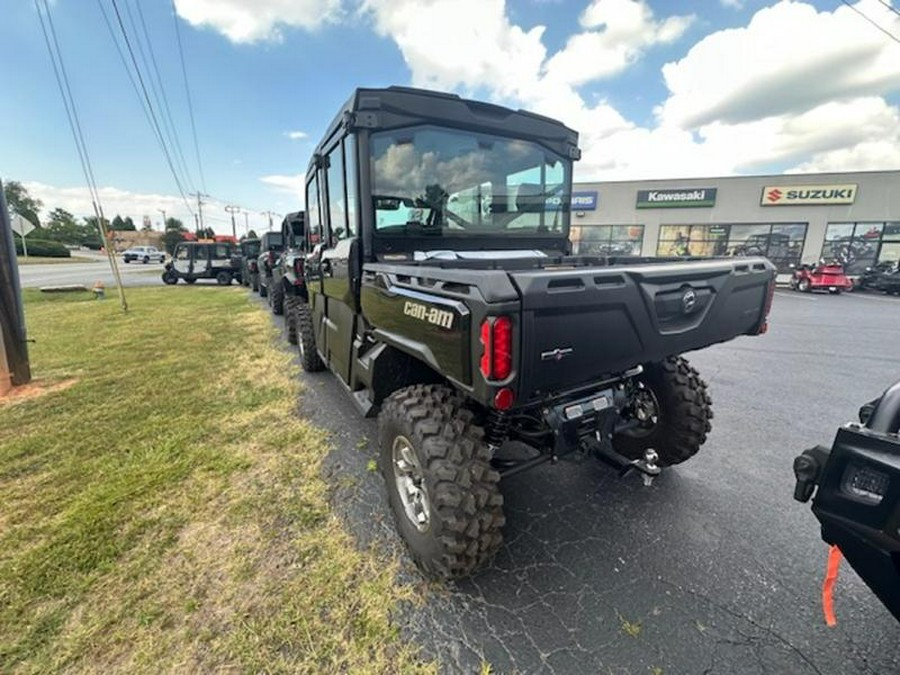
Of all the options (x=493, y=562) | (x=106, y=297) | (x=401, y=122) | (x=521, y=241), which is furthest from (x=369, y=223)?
(x=106, y=297)

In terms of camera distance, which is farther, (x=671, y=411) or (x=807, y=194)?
(x=807, y=194)

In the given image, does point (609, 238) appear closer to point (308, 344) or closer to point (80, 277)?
point (308, 344)

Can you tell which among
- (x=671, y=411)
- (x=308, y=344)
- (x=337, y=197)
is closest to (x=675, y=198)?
(x=308, y=344)

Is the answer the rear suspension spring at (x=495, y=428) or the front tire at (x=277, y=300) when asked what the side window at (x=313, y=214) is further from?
the front tire at (x=277, y=300)

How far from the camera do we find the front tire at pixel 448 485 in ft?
6.41

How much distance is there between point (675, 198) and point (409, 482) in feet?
88.1

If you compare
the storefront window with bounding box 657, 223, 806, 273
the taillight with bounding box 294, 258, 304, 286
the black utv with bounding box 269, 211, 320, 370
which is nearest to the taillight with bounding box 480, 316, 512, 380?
the black utv with bounding box 269, 211, 320, 370

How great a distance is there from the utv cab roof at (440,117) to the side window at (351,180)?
0.37ft

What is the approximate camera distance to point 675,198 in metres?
23.7

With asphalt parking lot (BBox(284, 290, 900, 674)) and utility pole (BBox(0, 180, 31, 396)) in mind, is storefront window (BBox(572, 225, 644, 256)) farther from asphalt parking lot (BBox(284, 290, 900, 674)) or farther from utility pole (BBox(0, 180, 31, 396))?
utility pole (BBox(0, 180, 31, 396))

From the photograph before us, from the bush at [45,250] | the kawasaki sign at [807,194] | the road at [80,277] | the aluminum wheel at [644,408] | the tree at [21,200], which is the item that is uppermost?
the tree at [21,200]

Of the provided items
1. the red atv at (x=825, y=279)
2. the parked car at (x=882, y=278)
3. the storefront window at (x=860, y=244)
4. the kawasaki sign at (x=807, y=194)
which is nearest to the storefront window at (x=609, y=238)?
the kawasaki sign at (x=807, y=194)

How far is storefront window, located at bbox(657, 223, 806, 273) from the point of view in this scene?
21.8 meters

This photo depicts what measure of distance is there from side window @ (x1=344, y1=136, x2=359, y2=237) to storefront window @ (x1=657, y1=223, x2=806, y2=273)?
2207 centimetres
